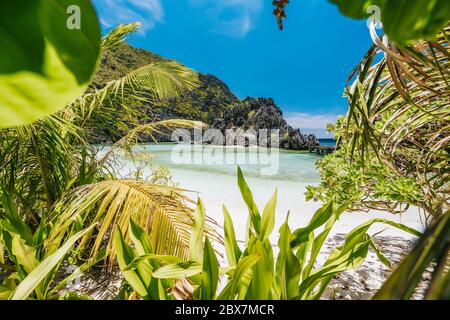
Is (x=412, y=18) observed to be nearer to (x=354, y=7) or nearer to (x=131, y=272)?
(x=354, y=7)

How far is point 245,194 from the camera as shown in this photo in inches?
51.2

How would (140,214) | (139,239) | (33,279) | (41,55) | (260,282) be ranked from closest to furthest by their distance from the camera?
1. (41,55)
2. (33,279)
3. (260,282)
4. (139,239)
5. (140,214)

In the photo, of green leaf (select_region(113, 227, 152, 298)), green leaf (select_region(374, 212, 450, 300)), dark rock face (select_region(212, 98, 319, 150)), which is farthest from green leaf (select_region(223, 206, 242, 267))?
dark rock face (select_region(212, 98, 319, 150))

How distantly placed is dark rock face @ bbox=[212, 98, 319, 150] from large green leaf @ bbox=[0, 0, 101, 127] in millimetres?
30087

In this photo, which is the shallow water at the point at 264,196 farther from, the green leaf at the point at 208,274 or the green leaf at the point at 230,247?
the green leaf at the point at 208,274

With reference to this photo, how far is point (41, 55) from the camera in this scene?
0.12 metres

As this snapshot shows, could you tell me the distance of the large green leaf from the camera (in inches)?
4.5

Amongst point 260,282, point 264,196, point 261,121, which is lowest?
point 264,196

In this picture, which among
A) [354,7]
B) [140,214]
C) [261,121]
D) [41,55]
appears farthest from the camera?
[261,121]

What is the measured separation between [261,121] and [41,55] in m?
33.8

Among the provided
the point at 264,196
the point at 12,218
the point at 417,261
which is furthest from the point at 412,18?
the point at 264,196

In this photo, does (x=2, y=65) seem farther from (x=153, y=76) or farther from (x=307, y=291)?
(x=153, y=76)

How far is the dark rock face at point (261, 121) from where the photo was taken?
97.8ft

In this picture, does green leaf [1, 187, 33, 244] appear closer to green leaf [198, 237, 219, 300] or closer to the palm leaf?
the palm leaf
